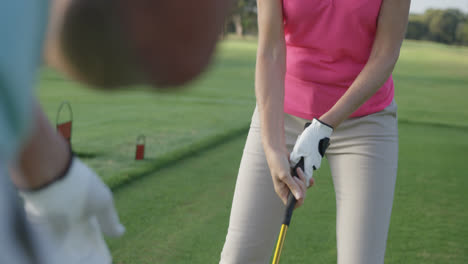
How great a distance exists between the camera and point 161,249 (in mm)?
3006

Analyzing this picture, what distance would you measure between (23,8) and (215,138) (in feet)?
17.7

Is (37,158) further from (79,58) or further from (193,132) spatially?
(193,132)

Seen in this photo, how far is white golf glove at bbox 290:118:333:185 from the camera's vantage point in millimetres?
1864

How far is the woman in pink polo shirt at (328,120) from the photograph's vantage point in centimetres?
189

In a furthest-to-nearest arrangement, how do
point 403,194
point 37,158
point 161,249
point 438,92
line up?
point 438,92, point 403,194, point 161,249, point 37,158

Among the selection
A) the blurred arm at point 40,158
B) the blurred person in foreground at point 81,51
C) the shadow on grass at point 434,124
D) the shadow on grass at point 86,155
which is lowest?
the shadow on grass at point 434,124

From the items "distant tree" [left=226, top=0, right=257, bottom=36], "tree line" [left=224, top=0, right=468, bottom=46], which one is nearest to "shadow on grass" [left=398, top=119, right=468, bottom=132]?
"tree line" [left=224, top=0, right=468, bottom=46]

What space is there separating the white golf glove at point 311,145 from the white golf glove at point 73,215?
3.98ft

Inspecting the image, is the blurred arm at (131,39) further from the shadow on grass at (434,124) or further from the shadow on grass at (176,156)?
the shadow on grass at (434,124)

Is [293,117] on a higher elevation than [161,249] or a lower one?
higher

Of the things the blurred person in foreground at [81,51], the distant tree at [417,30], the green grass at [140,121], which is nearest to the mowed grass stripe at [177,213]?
the green grass at [140,121]

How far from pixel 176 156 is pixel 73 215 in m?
4.23

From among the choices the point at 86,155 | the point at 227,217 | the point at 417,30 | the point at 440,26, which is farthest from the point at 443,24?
the point at 227,217

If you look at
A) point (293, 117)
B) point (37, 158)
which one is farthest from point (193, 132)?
point (37, 158)
